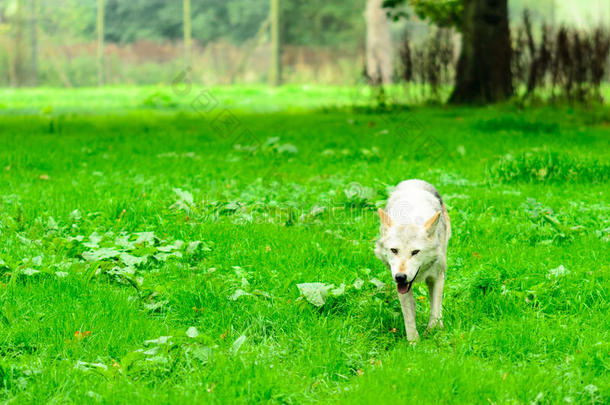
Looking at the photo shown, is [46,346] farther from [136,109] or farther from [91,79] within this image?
[91,79]

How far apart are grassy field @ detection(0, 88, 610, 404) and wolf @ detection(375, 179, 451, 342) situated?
0.59ft

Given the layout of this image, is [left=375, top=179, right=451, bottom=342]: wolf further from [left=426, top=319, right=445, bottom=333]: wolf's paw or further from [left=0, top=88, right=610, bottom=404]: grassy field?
[left=0, top=88, right=610, bottom=404]: grassy field

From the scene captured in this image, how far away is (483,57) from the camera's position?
46.3 feet

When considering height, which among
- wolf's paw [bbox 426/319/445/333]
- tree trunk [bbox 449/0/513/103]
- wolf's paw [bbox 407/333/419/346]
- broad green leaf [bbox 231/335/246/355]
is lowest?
wolf's paw [bbox 407/333/419/346]

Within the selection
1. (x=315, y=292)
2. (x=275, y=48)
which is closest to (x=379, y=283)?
(x=315, y=292)

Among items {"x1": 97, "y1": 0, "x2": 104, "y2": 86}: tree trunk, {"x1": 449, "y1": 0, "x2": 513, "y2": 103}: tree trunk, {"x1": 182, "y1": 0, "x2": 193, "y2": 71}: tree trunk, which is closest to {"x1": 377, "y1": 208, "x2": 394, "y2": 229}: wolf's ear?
{"x1": 449, "y1": 0, "x2": 513, "y2": 103}: tree trunk

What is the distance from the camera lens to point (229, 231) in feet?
16.7

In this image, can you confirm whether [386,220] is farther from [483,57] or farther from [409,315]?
[483,57]

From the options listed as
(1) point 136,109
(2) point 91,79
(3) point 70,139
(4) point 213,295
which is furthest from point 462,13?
(2) point 91,79

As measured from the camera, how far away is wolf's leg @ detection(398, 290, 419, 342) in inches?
139

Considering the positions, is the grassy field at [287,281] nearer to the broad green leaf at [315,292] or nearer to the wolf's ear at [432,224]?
the broad green leaf at [315,292]

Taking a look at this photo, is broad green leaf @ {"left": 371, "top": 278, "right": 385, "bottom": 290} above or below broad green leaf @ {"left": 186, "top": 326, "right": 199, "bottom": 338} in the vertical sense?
above

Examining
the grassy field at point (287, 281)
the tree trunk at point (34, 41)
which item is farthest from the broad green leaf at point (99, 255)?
the tree trunk at point (34, 41)

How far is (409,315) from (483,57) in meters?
11.5
